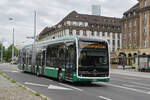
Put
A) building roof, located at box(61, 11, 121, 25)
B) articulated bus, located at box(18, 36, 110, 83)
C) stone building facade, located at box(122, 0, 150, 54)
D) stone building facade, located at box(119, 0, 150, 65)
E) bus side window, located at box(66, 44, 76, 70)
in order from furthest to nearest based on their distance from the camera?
building roof, located at box(61, 11, 121, 25) < stone building facade, located at box(122, 0, 150, 54) < stone building facade, located at box(119, 0, 150, 65) < bus side window, located at box(66, 44, 76, 70) < articulated bus, located at box(18, 36, 110, 83)

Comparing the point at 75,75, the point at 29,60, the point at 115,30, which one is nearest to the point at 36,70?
the point at 29,60

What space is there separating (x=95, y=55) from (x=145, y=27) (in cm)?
5161

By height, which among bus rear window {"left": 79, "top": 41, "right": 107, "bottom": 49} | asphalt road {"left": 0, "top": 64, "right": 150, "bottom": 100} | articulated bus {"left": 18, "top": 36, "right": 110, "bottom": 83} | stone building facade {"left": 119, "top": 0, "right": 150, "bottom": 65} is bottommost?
asphalt road {"left": 0, "top": 64, "right": 150, "bottom": 100}

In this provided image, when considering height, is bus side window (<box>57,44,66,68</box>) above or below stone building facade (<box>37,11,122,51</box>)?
below

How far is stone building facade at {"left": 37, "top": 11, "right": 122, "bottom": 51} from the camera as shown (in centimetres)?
9506

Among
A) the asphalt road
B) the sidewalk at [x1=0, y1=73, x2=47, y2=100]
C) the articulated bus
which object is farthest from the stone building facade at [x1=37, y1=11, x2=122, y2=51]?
the sidewalk at [x1=0, y1=73, x2=47, y2=100]

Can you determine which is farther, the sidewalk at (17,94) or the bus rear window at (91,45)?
the bus rear window at (91,45)

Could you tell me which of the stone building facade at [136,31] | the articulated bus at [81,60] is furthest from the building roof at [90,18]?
the articulated bus at [81,60]

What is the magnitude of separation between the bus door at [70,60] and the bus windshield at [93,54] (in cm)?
50

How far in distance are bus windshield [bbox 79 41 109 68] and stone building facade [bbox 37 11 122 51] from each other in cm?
7567

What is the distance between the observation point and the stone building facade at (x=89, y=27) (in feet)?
312

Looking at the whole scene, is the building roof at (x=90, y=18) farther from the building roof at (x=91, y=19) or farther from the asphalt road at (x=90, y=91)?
the asphalt road at (x=90, y=91)

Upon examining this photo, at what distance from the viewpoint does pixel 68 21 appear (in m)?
94.8

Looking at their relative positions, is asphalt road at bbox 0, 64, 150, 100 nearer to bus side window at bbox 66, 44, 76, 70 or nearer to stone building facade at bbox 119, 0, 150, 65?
bus side window at bbox 66, 44, 76, 70
